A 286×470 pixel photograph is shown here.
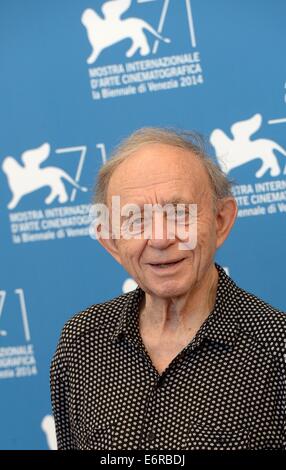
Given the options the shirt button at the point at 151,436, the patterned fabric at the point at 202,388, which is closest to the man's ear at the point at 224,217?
→ the patterned fabric at the point at 202,388

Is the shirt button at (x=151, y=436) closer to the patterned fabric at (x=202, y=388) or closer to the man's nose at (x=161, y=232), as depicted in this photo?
the patterned fabric at (x=202, y=388)

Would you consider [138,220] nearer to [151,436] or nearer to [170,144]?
A: [170,144]

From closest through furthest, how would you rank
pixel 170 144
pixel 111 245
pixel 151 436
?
pixel 151 436
pixel 170 144
pixel 111 245

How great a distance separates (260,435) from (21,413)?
159 centimetres

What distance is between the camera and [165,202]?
1.76 m

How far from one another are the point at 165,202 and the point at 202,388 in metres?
0.38

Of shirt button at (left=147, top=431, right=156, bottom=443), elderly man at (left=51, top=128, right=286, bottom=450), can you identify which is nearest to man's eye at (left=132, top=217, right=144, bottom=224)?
elderly man at (left=51, top=128, right=286, bottom=450)

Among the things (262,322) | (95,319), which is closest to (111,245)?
(95,319)

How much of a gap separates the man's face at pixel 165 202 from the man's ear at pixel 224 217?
0.05m

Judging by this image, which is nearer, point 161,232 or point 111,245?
point 161,232

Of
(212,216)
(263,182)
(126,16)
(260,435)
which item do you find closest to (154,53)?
(126,16)

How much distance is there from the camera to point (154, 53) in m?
2.94

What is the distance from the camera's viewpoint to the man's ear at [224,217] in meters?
1.88
